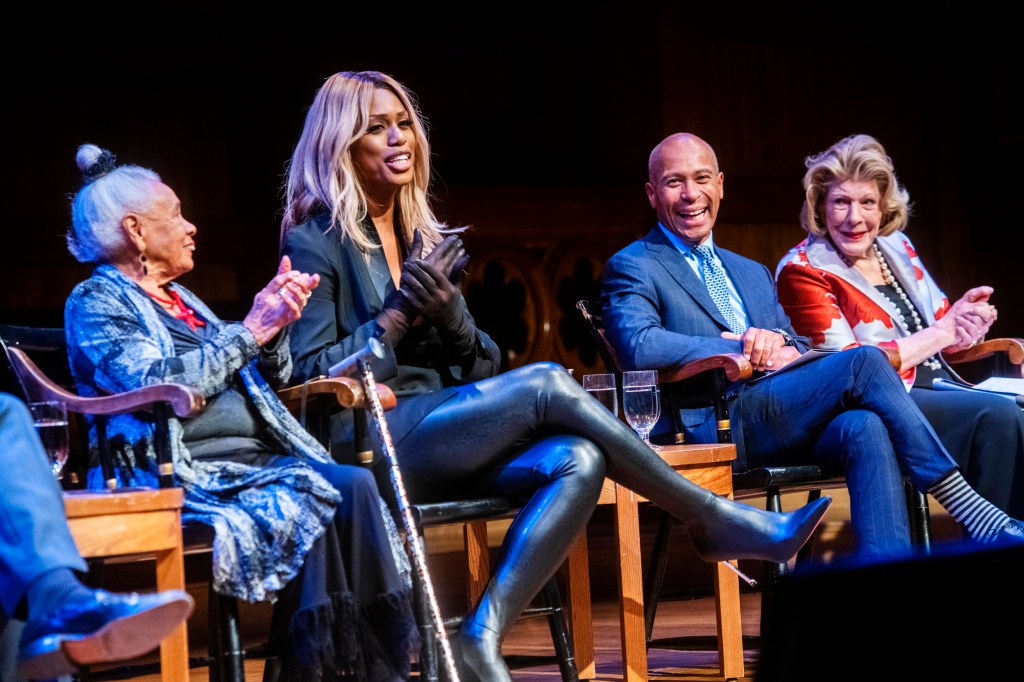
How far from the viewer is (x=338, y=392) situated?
274 cm

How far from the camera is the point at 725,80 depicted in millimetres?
5684

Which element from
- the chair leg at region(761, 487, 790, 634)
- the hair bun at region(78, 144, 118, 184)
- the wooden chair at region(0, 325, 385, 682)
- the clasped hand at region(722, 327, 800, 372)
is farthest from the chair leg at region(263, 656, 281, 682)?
the clasped hand at region(722, 327, 800, 372)

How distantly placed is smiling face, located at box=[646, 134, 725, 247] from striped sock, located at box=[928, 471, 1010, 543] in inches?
40.7

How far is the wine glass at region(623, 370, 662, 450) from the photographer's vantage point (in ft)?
10.7

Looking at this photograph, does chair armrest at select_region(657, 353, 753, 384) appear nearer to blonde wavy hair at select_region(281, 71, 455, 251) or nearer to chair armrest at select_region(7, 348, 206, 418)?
blonde wavy hair at select_region(281, 71, 455, 251)

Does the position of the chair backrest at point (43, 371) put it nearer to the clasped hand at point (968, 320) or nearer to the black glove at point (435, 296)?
the black glove at point (435, 296)

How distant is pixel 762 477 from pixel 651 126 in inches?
101

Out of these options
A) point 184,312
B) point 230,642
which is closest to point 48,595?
point 230,642

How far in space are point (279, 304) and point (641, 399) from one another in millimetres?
959

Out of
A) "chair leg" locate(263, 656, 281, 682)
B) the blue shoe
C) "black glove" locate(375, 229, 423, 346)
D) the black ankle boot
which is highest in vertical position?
"black glove" locate(375, 229, 423, 346)

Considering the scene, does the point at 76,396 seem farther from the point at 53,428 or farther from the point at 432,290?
the point at 432,290

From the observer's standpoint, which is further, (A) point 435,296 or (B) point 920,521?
(B) point 920,521

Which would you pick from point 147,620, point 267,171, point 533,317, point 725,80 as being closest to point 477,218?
point 533,317

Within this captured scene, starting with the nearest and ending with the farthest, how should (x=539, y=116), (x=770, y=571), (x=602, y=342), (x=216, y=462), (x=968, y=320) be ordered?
(x=216, y=462) → (x=770, y=571) → (x=602, y=342) → (x=968, y=320) → (x=539, y=116)
